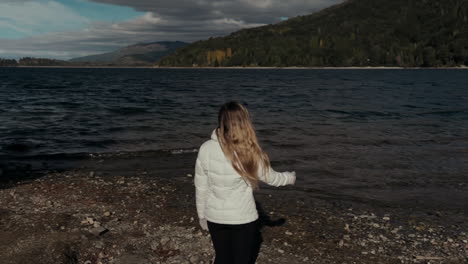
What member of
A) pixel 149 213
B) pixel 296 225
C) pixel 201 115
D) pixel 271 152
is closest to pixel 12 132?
pixel 201 115

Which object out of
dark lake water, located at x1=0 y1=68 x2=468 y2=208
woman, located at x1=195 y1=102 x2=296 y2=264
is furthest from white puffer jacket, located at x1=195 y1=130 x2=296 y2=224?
dark lake water, located at x1=0 y1=68 x2=468 y2=208

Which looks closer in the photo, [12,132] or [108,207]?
[108,207]

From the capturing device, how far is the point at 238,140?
4613 mm

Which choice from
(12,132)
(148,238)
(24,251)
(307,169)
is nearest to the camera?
(24,251)

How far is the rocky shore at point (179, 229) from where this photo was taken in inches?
292

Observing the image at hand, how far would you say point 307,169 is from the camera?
14.4 meters

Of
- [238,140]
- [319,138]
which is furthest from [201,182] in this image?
[319,138]

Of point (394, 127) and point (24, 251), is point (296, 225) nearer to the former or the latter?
point (24, 251)

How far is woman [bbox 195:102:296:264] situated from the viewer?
464 centimetres

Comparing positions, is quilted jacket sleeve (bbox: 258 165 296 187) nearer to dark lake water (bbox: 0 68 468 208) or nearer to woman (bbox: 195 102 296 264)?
woman (bbox: 195 102 296 264)

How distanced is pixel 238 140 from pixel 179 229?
184 inches

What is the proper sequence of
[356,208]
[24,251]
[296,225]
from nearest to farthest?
1. [24,251]
2. [296,225]
3. [356,208]

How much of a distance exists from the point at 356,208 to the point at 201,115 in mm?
21392

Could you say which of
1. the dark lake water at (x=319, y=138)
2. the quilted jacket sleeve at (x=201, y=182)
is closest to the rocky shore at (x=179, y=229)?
the dark lake water at (x=319, y=138)
